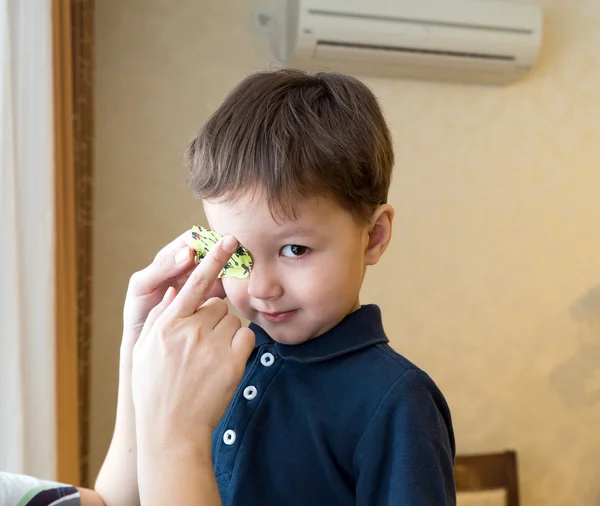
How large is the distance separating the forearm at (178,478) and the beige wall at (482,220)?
161 centimetres

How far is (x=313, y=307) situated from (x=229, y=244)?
0.14 m

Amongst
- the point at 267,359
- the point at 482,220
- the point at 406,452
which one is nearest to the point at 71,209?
the point at 267,359

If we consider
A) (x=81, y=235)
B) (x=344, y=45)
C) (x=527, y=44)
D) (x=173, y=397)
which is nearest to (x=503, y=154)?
(x=527, y=44)

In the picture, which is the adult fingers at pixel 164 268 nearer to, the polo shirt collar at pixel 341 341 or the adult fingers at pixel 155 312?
the adult fingers at pixel 155 312

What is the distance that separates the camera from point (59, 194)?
5.50ft

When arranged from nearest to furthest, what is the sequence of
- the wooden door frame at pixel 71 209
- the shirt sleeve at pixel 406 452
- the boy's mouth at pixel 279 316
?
1. the shirt sleeve at pixel 406 452
2. the boy's mouth at pixel 279 316
3. the wooden door frame at pixel 71 209

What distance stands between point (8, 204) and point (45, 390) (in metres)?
0.46

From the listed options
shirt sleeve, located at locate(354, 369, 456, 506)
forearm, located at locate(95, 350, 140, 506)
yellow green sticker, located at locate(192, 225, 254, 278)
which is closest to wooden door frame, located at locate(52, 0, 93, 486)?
forearm, located at locate(95, 350, 140, 506)

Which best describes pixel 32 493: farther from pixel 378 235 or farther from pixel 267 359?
pixel 378 235

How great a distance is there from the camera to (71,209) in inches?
69.9

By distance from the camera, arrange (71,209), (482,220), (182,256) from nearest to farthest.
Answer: (182,256) → (71,209) → (482,220)

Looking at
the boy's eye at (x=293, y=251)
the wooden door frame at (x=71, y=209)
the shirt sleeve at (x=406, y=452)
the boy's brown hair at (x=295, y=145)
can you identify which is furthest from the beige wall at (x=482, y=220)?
the shirt sleeve at (x=406, y=452)

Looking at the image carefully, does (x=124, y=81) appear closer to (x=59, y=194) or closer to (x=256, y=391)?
(x=59, y=194)

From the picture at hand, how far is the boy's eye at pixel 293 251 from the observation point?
2.71 feet
